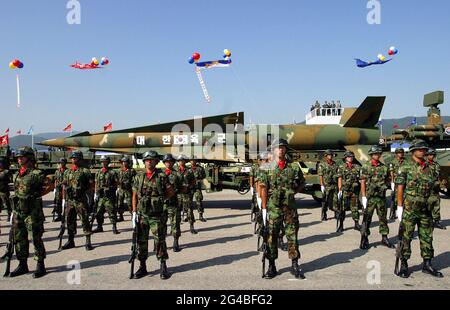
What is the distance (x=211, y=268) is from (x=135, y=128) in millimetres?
9024

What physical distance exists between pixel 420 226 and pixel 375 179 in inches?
71.5

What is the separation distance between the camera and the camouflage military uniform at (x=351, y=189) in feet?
28.2

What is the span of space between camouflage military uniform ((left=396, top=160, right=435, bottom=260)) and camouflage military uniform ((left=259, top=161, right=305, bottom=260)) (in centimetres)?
168

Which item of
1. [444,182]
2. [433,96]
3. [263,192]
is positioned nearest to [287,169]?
[263,192]

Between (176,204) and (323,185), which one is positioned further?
(323,185)

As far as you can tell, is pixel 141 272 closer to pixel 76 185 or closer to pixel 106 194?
pixel 76 185

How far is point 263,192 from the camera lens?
217 inches

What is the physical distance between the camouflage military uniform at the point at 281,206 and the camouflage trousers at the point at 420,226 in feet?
5.55

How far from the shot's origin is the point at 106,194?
9.11m

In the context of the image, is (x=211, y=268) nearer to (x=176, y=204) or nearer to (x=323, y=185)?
(x=176, y=204)

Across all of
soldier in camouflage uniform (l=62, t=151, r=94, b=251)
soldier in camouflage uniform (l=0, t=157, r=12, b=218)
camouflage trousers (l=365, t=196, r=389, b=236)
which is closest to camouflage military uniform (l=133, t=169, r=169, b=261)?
soldier in camouflage uniform (l=62, t=151, r=94, b=251)

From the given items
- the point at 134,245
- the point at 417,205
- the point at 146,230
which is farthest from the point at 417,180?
the point at 134,245

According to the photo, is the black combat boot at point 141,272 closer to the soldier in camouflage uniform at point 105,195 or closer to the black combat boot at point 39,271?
the black combat boot at point 39,271

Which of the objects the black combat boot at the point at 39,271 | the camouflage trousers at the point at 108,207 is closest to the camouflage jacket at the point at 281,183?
the black combat boot at the point at 39,271
